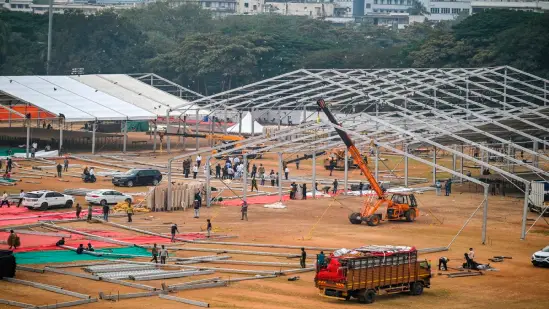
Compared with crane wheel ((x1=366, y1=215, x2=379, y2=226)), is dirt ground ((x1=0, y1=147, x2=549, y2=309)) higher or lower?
A: lower

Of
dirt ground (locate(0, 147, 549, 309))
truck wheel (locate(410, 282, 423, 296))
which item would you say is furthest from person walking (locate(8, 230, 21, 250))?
truck wheel (locate(410, 282, 423, 296))

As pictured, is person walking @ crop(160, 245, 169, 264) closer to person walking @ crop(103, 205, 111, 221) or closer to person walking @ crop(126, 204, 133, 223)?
person walking @ crop(126, 204, 133, 223)

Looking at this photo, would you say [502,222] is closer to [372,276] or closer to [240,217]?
[240,217]

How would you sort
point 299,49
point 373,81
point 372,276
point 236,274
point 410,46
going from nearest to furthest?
point 372,276 < point 236,274 < point 373,81 < point 410,46 < point 299,49

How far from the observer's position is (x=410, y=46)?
146 meters

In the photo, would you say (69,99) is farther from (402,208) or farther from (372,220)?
(372,220)

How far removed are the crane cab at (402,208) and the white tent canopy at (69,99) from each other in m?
34.9

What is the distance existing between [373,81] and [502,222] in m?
32.5

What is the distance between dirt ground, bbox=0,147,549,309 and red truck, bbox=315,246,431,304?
40 cm

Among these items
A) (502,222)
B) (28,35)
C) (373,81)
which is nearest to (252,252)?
(502,222)

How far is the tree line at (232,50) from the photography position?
129 m

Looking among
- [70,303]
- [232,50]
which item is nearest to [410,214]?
[70,303]

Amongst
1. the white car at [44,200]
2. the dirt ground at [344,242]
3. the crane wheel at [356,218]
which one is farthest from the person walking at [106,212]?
the crane wheel at [356,218]

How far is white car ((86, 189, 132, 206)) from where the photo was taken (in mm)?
63656
